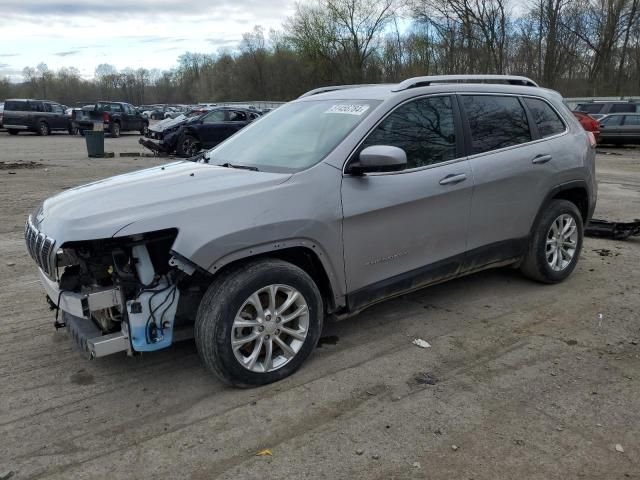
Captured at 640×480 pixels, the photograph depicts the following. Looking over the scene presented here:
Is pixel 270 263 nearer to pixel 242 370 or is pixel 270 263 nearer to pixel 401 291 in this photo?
pixel 242 370

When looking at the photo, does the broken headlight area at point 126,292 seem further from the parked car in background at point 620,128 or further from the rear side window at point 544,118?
the parked car in background at point 620,128

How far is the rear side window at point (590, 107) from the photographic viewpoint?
23516 millimetres

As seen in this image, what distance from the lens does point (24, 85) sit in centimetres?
9644

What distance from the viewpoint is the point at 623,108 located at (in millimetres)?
22844

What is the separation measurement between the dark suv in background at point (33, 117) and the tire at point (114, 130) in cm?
245

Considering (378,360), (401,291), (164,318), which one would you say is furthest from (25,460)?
(401,291)

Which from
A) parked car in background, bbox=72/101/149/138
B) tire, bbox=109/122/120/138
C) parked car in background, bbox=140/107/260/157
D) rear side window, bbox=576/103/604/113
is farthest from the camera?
tire, bbox=109/122/120/138

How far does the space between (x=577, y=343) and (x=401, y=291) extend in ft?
4.37

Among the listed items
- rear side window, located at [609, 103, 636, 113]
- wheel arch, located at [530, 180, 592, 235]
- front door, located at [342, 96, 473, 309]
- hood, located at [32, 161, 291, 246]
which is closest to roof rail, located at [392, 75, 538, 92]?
front door, located at [342, 96, 473, 309]

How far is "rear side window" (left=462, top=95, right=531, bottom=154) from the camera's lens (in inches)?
174

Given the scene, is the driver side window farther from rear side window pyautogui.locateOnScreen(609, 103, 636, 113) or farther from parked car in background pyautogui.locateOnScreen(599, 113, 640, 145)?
rear side window pyautogui.locateOnScreen(609, 103, 636, 113)

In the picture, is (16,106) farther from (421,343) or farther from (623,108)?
(421,343)

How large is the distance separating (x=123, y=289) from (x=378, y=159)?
1.73m

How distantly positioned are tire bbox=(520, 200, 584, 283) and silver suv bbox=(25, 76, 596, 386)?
0.04 m
